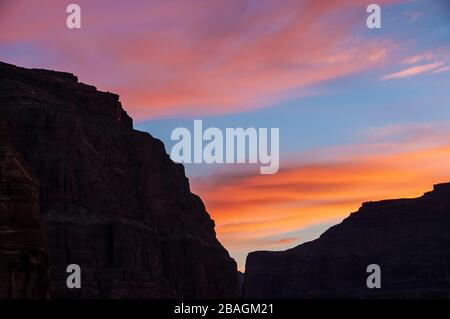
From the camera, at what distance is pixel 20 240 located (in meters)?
76.5

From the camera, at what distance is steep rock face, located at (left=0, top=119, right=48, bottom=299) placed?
74.9m

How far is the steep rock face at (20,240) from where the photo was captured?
2948 inches

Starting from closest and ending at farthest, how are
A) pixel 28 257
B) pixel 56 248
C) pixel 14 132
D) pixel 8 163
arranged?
pixel 28 257
pixel 8 163
pixel 56 248
pixel 14 132

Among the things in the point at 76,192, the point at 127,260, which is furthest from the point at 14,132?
the point at 127,260

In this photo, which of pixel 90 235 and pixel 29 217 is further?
pixel 90 235

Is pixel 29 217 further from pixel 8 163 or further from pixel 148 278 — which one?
pixel 148 278

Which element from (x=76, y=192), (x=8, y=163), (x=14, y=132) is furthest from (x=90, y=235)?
(x=8, y=163)

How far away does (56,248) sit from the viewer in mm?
183500
